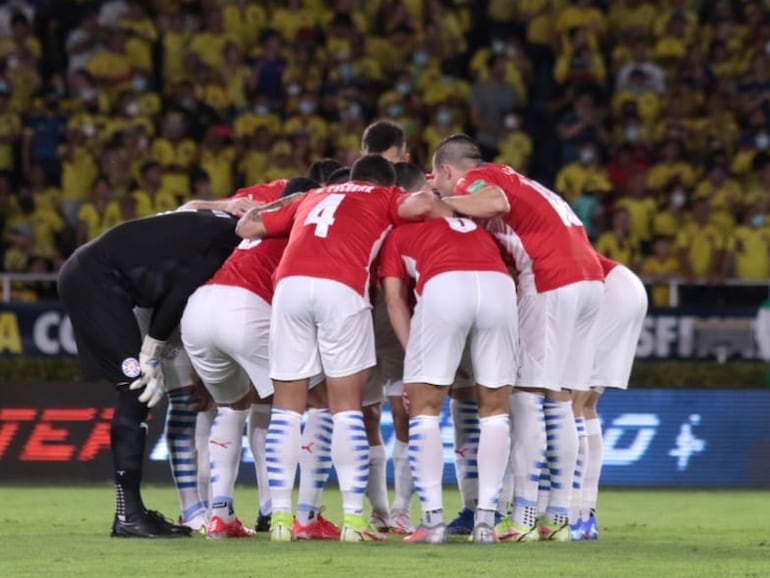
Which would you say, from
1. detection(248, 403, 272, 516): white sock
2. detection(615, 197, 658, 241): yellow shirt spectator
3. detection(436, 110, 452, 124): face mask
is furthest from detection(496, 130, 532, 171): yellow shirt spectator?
detection(248, 403, 272, 516): white sock

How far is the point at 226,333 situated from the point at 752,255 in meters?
11.1

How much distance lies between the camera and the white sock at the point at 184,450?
11078mm

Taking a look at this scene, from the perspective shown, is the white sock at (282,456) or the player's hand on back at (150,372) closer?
the white sock at (282,456)

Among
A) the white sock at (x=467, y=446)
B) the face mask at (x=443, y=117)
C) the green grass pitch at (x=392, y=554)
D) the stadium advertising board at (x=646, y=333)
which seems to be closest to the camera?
the green grass pitch at (x=392, y=554)

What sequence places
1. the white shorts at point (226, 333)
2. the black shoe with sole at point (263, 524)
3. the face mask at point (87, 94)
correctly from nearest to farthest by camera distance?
the white shorts at point (226, 333), the black shoe with sole at point (263, 524), the face mask at point (87, 94)

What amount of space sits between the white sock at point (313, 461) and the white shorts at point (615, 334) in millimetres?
1819

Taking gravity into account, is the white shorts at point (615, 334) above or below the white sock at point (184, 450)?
above

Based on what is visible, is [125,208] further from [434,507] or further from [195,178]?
[434,507]

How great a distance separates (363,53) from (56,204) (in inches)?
Result: 186

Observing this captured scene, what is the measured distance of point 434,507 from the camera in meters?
9.88

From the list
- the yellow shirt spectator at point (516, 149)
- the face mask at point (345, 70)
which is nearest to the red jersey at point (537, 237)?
the yellow shirt spectator at point (516, 149)

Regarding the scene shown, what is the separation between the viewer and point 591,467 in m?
11.2

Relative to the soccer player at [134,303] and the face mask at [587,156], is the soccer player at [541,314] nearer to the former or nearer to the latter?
the soccer player at [134,303]

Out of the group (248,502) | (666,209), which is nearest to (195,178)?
(666,209)
